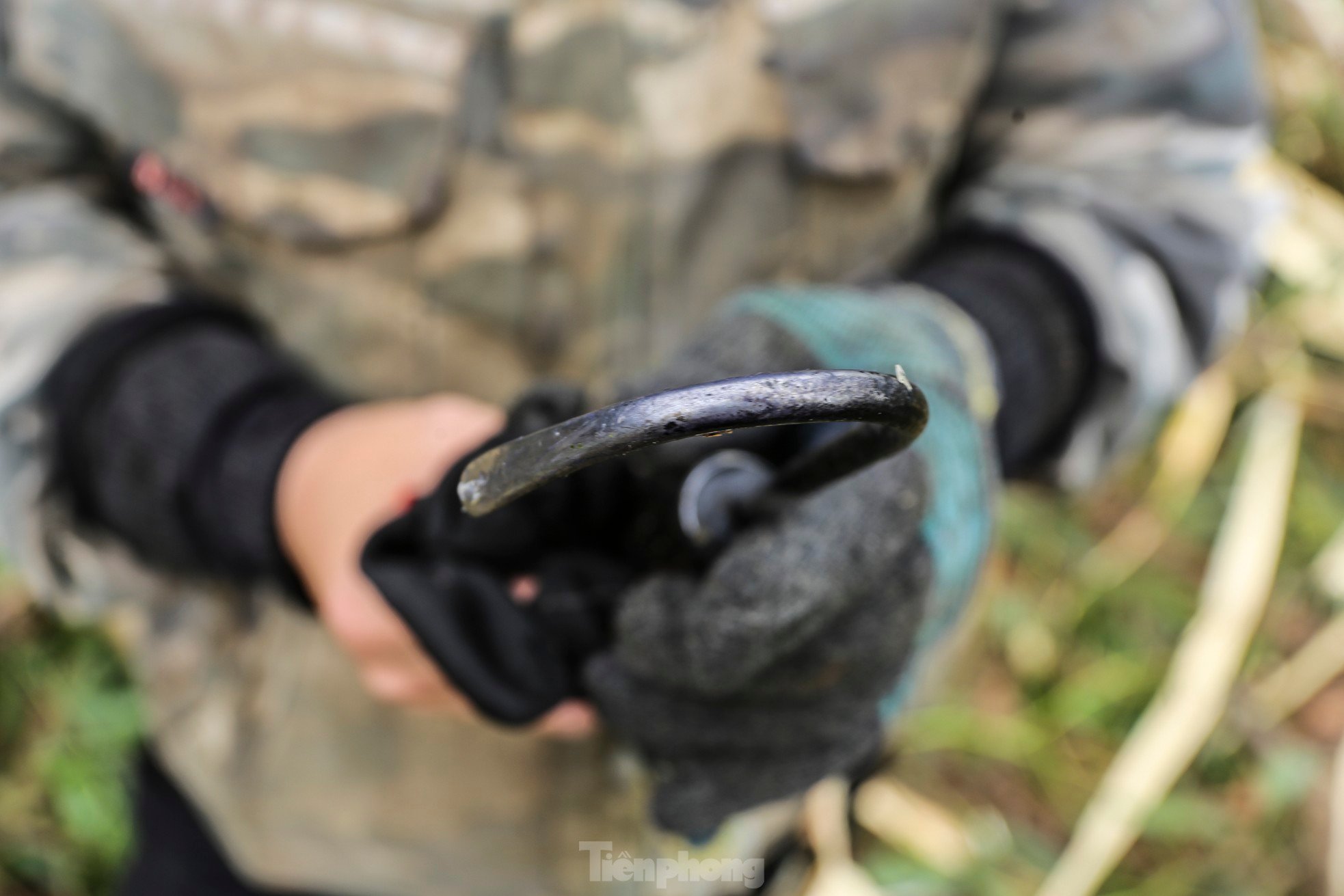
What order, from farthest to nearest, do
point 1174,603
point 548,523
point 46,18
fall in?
point 1174,603, point 46,18, point 548,523

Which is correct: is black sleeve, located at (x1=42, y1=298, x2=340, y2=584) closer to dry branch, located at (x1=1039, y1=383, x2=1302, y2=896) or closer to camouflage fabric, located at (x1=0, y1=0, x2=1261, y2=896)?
camouflage fabric, located at (x1=0, y1=0, x2=1261, y2=896)

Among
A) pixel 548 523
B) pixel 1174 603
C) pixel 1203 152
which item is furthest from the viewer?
pixel 1174 603

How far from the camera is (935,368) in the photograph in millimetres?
634

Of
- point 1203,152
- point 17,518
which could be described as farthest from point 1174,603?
point 17,518

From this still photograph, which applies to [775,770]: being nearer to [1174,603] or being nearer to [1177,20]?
[1177,20]

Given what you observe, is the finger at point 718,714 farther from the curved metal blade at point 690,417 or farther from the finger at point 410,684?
the curved metal blade at point 690,417

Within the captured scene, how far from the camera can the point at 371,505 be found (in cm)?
66

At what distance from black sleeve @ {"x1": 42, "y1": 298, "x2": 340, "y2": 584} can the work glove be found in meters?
0.34

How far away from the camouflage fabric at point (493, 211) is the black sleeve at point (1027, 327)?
2 centimetres

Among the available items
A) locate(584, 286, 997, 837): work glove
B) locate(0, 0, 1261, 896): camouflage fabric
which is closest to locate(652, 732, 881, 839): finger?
locate(584, 286, 997, 837): work glove

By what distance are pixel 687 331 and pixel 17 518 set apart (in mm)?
575

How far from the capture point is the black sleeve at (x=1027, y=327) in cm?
82

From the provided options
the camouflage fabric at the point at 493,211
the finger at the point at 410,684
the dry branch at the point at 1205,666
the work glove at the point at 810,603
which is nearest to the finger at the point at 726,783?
the work glove at the point at 810,603

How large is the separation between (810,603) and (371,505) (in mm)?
318
